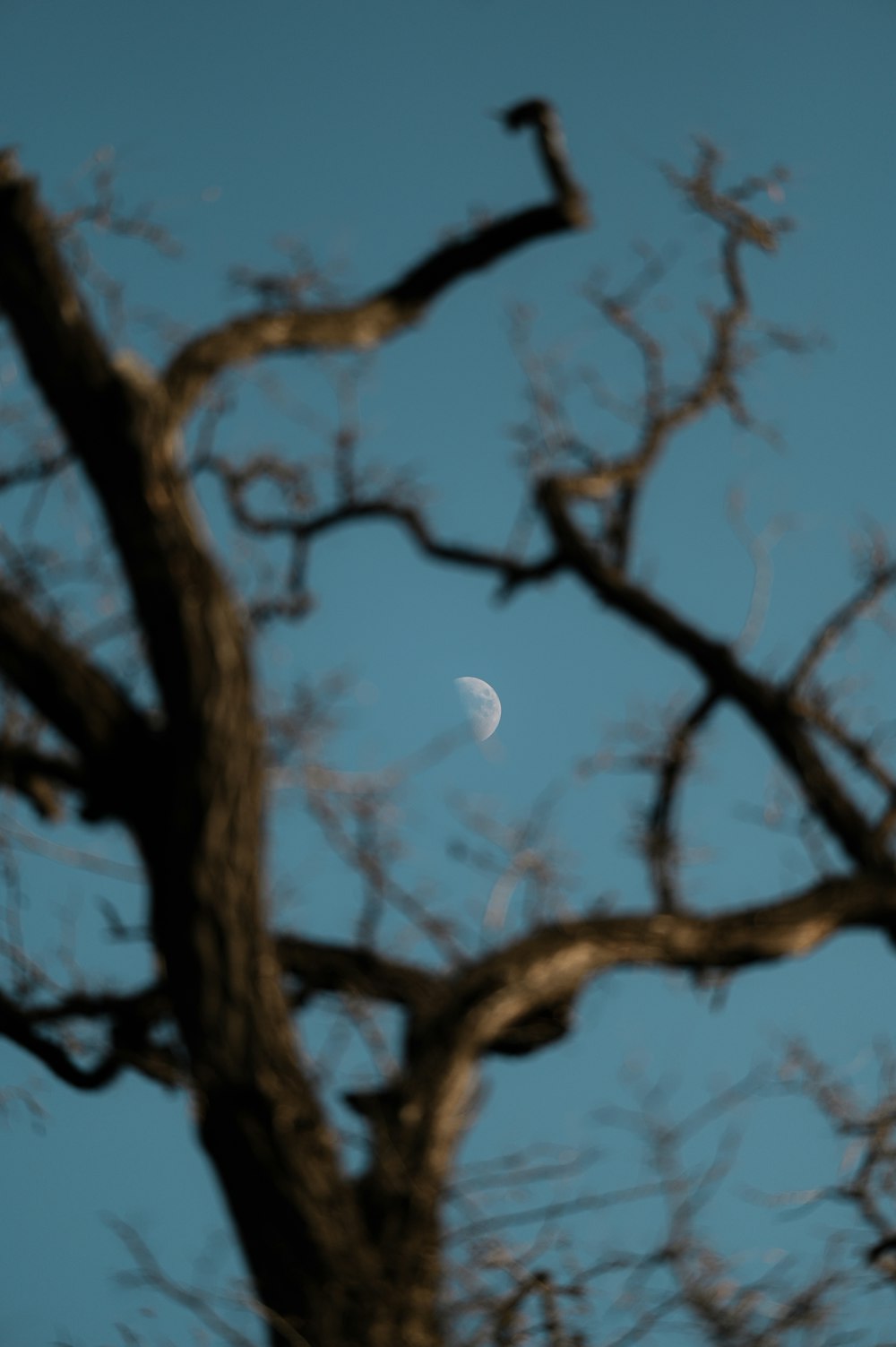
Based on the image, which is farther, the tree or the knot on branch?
the knot on branch

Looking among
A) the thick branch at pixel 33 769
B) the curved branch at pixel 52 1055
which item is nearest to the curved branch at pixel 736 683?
the thick branch at pixel 33 769

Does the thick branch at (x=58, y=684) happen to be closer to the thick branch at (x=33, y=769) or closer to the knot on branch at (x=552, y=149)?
the thick branch at (x=33, y=769)

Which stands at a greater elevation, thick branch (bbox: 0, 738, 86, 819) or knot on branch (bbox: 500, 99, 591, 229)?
knot on branch (bbox: 500, 99, 591, 229)

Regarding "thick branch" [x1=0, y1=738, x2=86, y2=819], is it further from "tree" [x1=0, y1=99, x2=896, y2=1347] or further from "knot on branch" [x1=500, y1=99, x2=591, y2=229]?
"knot on branch" [x1=500, y1=99, x2=591, y2=229]

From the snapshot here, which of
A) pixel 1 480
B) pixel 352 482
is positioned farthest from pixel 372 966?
pixel 352 482

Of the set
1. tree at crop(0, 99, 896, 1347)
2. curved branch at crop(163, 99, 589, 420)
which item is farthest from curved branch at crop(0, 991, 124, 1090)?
curved branch at crop(163, 99, 589, 420)

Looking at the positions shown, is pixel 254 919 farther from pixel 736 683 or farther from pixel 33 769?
pixel 736 683

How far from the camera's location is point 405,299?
412cm

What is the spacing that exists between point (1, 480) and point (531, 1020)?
2392 mm

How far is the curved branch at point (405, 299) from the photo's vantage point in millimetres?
3791

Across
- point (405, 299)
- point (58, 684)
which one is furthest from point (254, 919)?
point (405, 299)

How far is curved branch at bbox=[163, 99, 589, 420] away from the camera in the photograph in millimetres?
3791

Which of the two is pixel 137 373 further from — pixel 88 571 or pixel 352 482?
pixel 352 482

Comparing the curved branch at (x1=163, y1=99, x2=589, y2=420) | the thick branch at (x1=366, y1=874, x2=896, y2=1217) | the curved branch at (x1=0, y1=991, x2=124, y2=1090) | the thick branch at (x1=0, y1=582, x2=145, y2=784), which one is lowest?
the thick branch at (x1=366, y1=874, x2=896, y2=1217)
